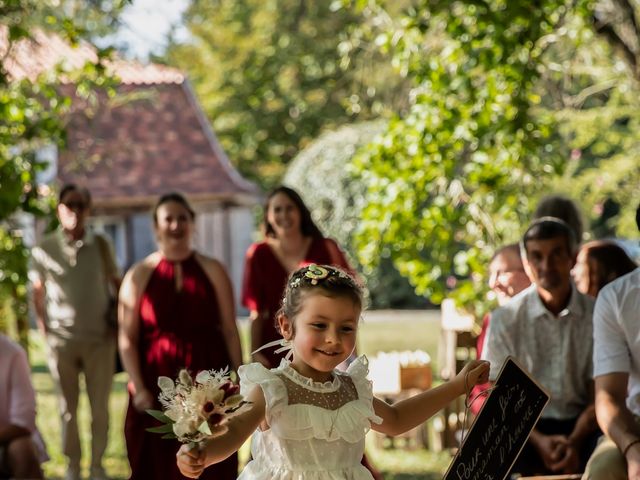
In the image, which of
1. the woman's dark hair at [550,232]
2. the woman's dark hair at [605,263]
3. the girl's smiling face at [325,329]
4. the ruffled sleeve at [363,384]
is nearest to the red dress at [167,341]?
the woman's dark hair at [605,263]

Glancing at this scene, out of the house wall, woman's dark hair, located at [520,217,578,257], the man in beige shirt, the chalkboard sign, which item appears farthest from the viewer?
the house wall

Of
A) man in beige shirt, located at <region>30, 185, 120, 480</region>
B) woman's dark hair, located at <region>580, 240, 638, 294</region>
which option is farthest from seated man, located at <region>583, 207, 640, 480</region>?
man in beige shirt, located at <region>30, 185, 120, 480</region>

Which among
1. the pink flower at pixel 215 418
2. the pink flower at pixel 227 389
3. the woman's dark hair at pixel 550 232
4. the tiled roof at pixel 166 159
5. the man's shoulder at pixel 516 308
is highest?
the tiled roof at pixel 166 159

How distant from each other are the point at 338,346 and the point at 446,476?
466 millimetres

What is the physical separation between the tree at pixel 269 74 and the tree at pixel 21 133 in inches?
713

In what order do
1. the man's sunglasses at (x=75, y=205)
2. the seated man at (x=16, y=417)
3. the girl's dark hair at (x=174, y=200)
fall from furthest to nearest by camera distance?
the man's sunglasses at (x=75, y=205)
the girl's dark hair at (x=174, y=200)
the seated man at (x=16, y=417)

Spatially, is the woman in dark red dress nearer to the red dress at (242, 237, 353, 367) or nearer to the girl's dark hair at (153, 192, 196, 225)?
the girl's dark hair at (153, 192, 196, 225)

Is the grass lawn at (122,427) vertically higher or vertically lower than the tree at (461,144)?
lower

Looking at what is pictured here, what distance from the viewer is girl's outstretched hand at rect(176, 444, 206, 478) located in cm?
294

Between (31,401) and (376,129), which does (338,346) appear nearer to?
(31,401)

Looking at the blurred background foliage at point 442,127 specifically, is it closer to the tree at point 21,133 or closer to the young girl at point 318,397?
the tree at point 21,133

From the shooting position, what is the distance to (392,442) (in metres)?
10.1

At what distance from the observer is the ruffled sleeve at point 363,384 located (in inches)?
143

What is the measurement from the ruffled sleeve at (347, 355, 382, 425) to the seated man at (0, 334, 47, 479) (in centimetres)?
218
